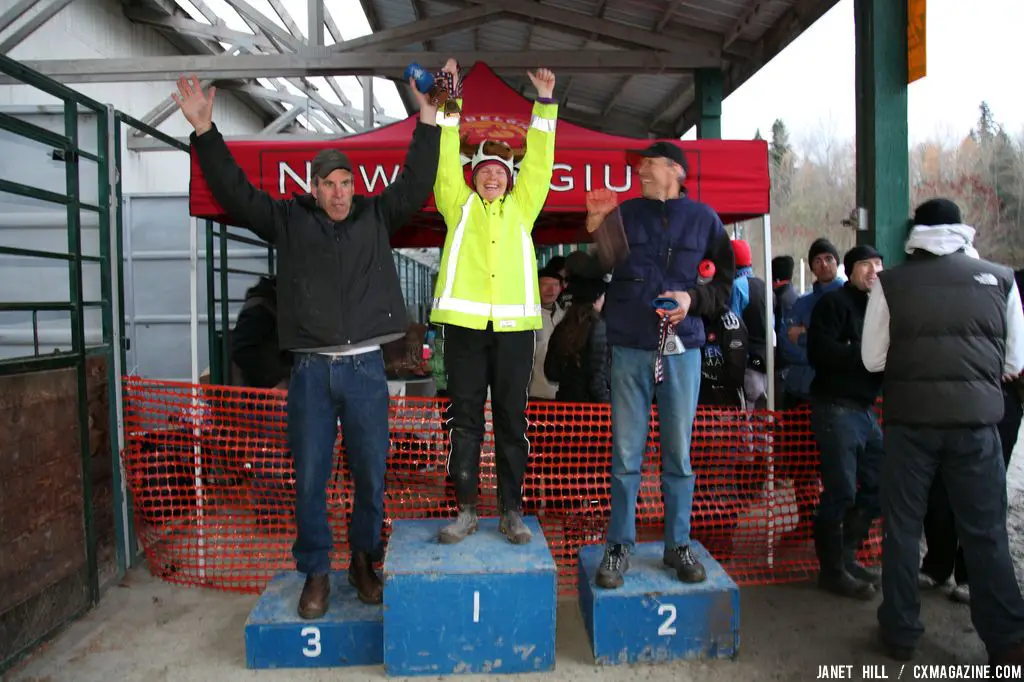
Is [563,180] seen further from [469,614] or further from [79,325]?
[79,325]

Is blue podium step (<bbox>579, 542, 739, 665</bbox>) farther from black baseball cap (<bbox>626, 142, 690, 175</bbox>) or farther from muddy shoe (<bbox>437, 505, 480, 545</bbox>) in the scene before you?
black baseball cap (<bbox>626, 142, 690, 175</bbox>)

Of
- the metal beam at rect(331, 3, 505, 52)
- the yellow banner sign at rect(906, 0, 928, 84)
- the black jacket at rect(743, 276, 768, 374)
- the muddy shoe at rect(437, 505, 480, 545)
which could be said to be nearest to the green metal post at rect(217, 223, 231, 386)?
the metal beam at rect(331, 3, 505, 52)

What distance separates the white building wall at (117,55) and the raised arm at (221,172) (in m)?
7.07

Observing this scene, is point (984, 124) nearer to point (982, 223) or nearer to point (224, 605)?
point (982, 223)

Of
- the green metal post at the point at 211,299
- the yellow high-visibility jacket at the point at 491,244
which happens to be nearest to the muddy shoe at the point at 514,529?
the yellow high-visibility jacket at the point at 491,244

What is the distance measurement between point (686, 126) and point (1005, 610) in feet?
30.0

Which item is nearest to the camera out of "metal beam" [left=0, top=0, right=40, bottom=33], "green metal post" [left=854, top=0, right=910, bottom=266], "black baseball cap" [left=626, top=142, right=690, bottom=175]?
"black baseball cap" [left=626, top=142, right=690, bottom=175]

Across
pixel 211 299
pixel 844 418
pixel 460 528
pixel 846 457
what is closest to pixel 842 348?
pixel 844 418

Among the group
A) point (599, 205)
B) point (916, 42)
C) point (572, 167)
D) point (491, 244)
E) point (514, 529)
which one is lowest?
point (514, 529)

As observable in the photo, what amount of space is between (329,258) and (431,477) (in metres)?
1.90

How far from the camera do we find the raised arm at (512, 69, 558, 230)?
332 centimetres

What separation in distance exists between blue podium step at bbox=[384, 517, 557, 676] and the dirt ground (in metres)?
0.11

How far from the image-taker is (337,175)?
327 centimetres

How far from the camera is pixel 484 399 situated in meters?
3.41
